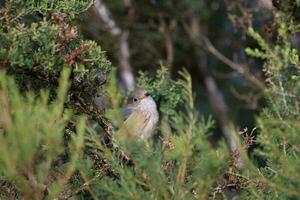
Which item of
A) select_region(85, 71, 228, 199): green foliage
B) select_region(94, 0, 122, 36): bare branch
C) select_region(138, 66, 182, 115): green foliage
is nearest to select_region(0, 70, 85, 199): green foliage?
select_region(85, 71, 228, 199): green foliage

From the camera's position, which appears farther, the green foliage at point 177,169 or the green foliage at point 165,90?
the green foliage at point 165,90

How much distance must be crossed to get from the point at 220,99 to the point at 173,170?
809 centimetres

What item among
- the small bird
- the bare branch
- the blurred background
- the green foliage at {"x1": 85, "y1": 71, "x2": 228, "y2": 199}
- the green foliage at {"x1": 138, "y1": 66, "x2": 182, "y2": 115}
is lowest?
the blurred background

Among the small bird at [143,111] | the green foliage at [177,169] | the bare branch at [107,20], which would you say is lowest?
the bare branch at [107,20]

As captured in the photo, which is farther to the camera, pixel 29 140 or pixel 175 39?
pixel 175 39

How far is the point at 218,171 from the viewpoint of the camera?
9.32 ft

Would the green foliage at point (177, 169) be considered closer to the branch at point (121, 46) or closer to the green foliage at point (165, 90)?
the green foliage at point (165, 90)

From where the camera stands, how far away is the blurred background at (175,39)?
995 cm

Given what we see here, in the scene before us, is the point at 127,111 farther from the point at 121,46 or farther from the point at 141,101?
the point at 121,46

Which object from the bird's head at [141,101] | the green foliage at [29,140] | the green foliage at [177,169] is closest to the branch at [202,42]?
the bird's head at [141,101]

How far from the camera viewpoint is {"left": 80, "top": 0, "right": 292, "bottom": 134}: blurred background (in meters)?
9.95

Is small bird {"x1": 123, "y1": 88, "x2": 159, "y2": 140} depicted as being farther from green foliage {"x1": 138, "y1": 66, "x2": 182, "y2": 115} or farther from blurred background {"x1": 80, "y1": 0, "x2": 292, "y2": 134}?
blurred background {"x1": 80, "y1": 0, "x2": 292, "y2": 134}

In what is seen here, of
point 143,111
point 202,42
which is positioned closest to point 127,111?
point 143,111

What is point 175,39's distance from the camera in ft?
35.6
